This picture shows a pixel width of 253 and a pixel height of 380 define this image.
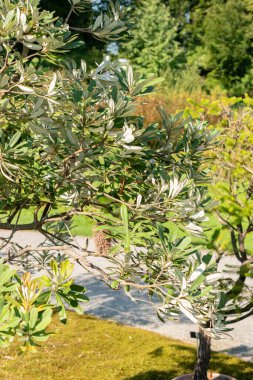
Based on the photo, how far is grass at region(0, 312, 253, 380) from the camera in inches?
263

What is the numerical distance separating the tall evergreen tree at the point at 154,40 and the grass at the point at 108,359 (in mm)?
27193

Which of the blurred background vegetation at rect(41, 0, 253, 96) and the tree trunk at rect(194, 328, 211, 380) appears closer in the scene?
the tree trunk at rect(194, 328, 211, 380)

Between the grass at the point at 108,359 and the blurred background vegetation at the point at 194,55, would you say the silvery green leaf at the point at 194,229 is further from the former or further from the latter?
the blurred background vegetation at the point at 194,55

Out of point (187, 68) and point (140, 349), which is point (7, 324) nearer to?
point (140, 349)

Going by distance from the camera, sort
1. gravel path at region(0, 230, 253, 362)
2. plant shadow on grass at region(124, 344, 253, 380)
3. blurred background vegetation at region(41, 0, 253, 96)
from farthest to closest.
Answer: blurred background vegetation at region(41, 0, 253, 96), gravel path at region(0, 230, 253, 362), plant shadow on grass at region(124, 344, 253, 380)

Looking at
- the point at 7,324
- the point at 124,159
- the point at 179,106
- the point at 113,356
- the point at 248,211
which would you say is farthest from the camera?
the point at 179,106

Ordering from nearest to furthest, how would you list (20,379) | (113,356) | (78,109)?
(78,109), (20,379), (113,356)

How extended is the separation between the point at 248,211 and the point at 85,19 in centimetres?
3107

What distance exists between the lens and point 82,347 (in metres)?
7.50

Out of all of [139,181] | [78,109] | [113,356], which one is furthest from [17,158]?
[113,356]

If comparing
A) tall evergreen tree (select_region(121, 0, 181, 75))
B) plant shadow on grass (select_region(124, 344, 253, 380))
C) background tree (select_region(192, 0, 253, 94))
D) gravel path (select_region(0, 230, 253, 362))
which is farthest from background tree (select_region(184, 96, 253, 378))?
background tree (select_region(192, 0, 253, 94))

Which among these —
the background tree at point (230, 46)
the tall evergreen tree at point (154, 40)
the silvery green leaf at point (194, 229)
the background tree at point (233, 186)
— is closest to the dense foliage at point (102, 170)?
the silvery green leaf at point (194, 229)

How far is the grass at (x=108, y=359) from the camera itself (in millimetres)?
6684

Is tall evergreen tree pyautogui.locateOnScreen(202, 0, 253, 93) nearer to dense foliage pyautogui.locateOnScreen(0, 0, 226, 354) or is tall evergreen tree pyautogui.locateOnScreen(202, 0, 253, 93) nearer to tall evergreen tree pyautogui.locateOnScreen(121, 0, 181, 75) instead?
tall evergreen tree pyautogui.locateOnScreen(121, 0, 181, 75)
